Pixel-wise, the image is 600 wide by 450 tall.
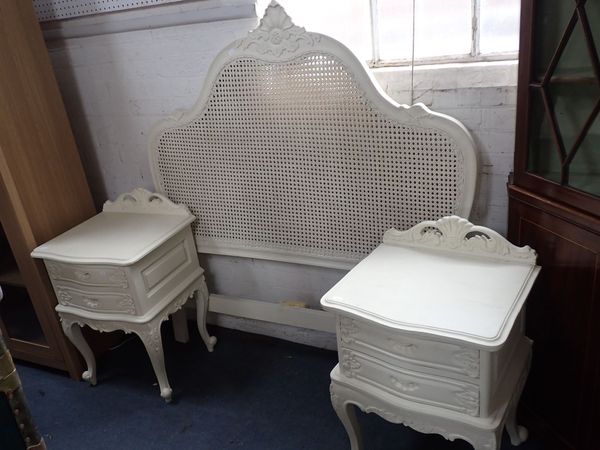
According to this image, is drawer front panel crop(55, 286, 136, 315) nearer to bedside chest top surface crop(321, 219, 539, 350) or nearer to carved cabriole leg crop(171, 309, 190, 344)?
carved cabriole leg crop(171, 309, 190, 344)

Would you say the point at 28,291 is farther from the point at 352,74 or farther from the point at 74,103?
the point at 352,74

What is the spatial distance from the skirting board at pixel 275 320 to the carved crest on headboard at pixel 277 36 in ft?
3.28

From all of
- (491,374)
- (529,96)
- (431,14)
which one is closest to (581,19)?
(529,96)

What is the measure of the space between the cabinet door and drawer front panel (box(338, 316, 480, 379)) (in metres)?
0.48

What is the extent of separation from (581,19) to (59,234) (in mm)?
1893

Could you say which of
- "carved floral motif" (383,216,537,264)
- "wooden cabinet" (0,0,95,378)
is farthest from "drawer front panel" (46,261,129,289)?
"carved floral motif" (383,216,537,264)

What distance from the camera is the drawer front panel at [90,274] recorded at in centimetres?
174

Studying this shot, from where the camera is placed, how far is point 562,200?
1.28 m

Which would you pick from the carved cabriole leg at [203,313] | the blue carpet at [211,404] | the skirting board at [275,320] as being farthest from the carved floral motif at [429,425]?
the carved cabriole leg at [203,313]

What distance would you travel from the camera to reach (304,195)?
1815 mm

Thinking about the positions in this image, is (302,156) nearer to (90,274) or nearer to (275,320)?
(275,320)

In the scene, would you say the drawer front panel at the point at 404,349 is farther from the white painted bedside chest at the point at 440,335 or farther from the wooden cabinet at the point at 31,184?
the wooden cabinet at the point at 31,184

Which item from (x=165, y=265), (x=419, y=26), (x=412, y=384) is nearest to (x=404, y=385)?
(x=412, y=384)

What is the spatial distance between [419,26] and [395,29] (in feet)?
0.27
